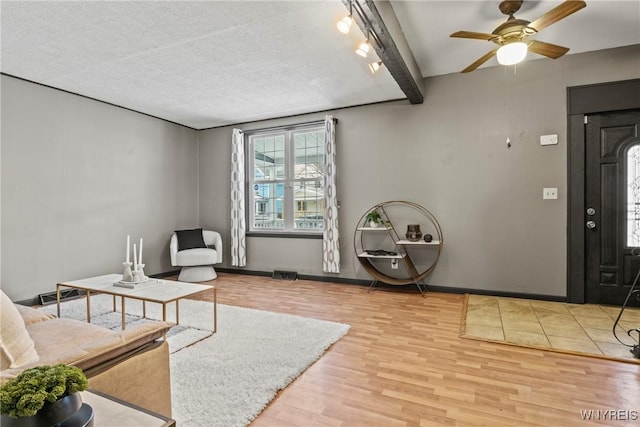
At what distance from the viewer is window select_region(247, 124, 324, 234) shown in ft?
16.8

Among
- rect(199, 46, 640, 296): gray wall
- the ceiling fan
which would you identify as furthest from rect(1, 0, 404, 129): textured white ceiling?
the ceiling fan

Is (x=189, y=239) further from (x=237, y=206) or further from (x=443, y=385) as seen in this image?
(x=443, y=385)

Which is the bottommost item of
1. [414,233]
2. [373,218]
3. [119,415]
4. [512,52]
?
[119,415]

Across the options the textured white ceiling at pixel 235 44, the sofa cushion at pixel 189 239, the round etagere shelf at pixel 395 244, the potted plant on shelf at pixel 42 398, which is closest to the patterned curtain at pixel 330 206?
the round etagere shelf at pixel 395 244

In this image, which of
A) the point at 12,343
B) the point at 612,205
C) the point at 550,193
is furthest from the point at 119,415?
the point at 612,205

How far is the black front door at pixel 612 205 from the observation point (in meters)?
3.41

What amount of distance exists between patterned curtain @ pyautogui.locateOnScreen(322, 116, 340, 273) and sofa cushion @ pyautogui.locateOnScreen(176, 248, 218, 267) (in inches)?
67.2

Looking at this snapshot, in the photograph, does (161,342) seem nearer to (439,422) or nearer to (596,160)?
(439,422)

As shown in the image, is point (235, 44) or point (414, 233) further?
point (414, 233)

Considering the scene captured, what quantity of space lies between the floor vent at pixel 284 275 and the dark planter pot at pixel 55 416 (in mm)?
4309

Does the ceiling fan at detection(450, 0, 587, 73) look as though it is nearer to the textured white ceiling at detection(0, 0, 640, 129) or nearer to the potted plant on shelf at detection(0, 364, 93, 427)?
the textured white ceiling at detection(0, 0, 640, 129)

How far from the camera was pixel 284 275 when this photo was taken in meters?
5.12

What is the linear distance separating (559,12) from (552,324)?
2515 millimetres

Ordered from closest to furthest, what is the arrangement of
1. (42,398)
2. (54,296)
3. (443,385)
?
(42,398), (443,385), (54,296)
